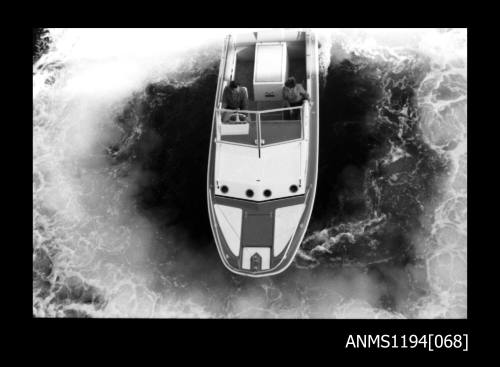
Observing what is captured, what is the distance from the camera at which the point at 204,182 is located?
13.4 metres

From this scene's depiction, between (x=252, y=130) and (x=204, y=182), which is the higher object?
(x=252, y=130)

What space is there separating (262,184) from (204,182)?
270 centimetres

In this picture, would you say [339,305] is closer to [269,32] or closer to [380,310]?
[380,310]

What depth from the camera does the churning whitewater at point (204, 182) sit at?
11875mm

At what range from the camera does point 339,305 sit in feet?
37.8

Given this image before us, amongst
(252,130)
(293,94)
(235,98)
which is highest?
(293,94)

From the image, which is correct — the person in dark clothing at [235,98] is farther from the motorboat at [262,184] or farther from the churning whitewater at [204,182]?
the churning whitewater at [204,182]

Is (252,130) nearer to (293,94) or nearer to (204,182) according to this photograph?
(293,94)

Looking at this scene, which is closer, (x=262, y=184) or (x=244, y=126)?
(x=262, y=184)

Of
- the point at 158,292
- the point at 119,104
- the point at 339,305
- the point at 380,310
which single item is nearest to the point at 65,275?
the point at 158,292

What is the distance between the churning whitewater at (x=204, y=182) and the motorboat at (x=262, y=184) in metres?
1.37

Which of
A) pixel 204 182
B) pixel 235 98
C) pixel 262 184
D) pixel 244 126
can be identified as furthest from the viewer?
pixel 204 182

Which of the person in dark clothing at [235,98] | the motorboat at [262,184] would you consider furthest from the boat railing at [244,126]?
the person in dark clothing at [235,98]

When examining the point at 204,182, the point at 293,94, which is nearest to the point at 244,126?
the point at 293,94
